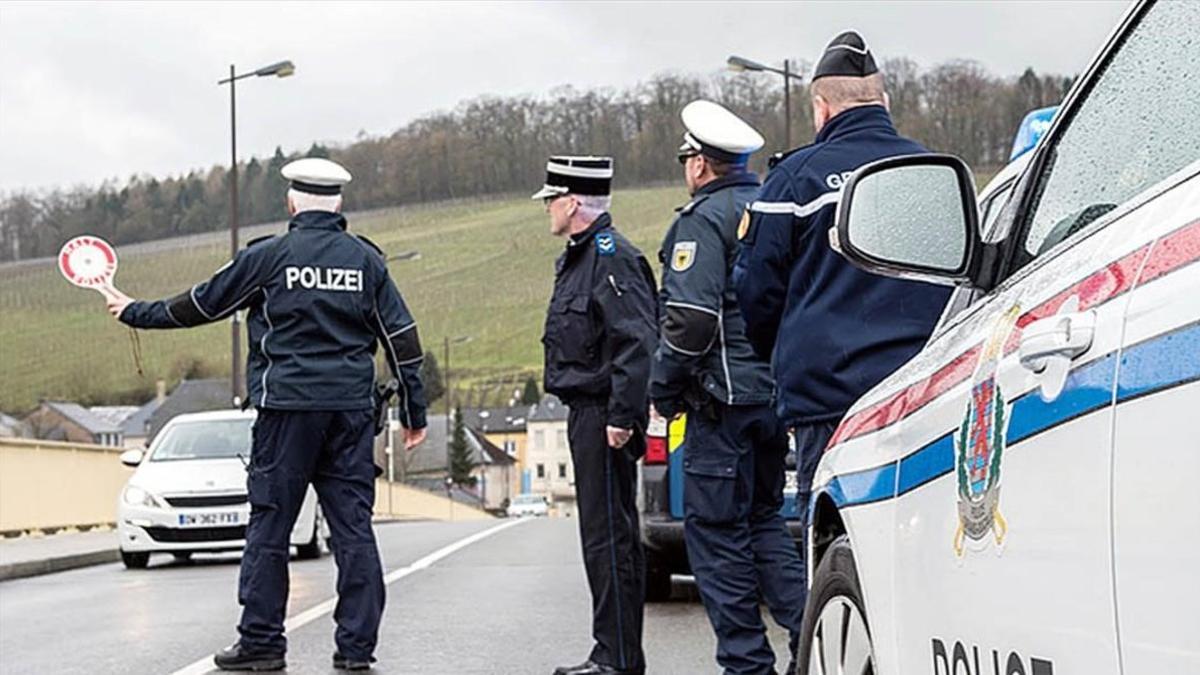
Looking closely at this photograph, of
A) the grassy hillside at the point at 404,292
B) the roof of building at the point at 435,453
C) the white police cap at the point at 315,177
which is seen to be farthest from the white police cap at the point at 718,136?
the roof of building at the point at 435,453

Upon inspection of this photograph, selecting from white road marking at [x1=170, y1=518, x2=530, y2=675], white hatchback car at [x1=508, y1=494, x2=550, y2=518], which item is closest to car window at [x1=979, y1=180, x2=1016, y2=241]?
white road marking at [x1=170, y1=518, x2=530, y2=675]

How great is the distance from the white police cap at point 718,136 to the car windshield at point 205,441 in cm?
1164

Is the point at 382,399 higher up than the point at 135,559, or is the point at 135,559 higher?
the point at 382,399

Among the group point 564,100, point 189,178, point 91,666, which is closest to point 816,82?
point 91,666

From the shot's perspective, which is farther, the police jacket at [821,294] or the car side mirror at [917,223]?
the police jacket at [821,294]

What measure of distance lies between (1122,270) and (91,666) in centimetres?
702

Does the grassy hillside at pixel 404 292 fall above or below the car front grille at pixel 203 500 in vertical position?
above

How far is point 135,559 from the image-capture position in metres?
17.4

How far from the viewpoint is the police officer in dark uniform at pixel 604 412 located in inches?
283

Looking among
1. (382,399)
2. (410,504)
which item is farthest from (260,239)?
(410,504)

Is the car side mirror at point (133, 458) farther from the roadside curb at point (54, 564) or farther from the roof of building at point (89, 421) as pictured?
the roof of building at point (89, 421)

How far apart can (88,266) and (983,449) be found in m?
6.51

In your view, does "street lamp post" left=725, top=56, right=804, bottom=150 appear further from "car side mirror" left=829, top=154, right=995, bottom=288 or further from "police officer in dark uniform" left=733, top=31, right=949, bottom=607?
"car side mirror" left=829, top=154, right=995, bottom=288

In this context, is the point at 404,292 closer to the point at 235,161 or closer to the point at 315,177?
the point at 235,161
